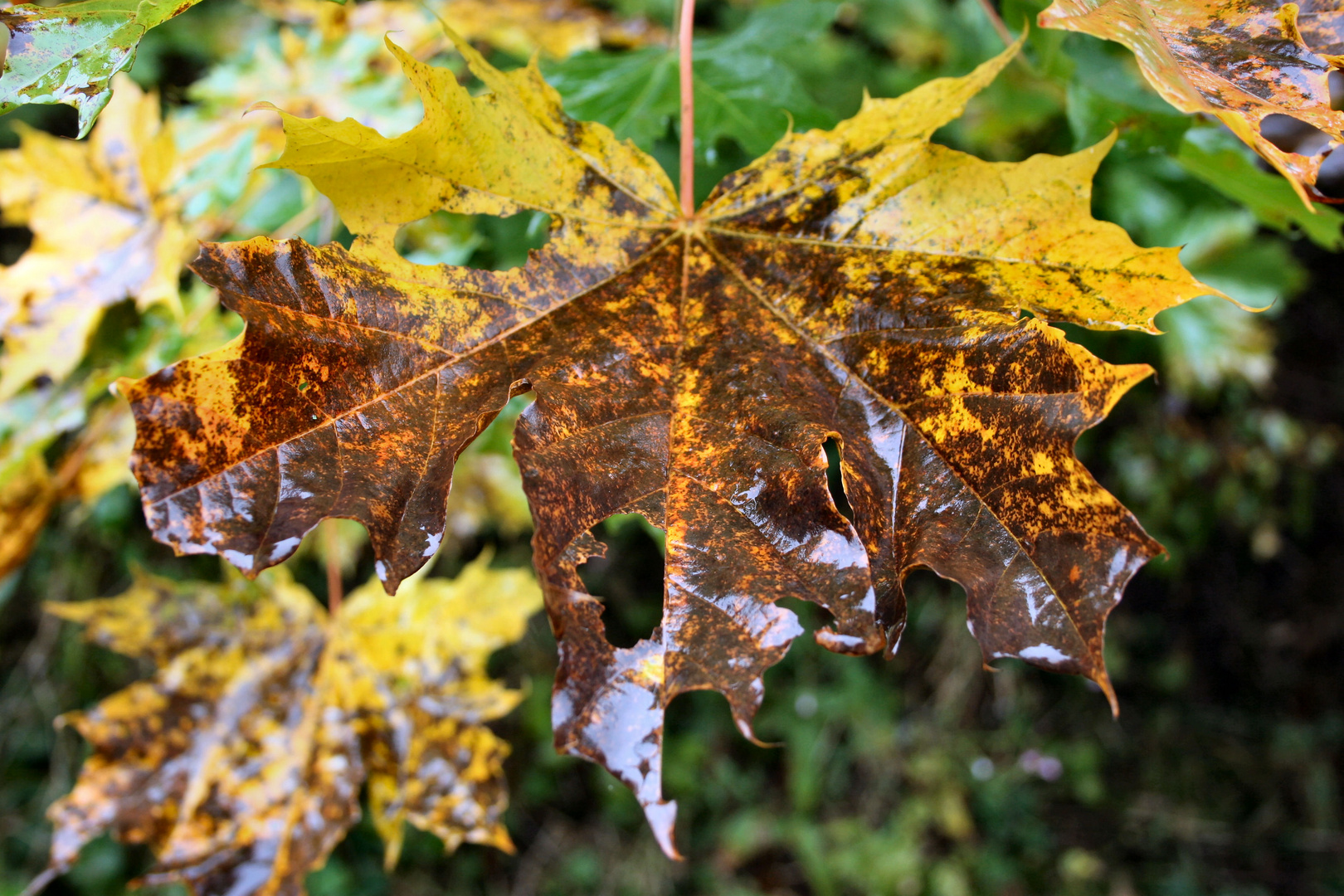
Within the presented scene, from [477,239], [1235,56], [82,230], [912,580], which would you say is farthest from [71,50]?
[912,580]

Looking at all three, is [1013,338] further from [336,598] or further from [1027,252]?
[336,598]

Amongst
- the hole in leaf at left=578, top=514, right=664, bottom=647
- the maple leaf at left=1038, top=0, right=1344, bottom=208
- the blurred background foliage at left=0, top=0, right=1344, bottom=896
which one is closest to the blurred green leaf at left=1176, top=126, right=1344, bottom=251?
the blurred background foliage at left=0, top=0, right=1344, bottom=896

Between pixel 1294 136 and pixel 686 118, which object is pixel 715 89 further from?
pixel 1294 136

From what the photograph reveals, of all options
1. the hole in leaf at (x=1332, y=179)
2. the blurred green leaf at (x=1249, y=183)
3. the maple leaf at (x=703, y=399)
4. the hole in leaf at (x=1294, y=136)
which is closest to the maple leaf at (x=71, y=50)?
the maple leaf at (x=703, y=399)

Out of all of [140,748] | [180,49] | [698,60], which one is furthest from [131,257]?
[180,49]

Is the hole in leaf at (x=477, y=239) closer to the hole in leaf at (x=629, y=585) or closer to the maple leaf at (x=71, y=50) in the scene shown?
the maple leaf at (x=71, y=50)

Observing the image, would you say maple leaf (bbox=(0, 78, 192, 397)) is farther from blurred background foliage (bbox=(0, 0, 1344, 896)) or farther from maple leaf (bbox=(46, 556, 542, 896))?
maple leaf (bbox=(46, 556, 542, 896))
